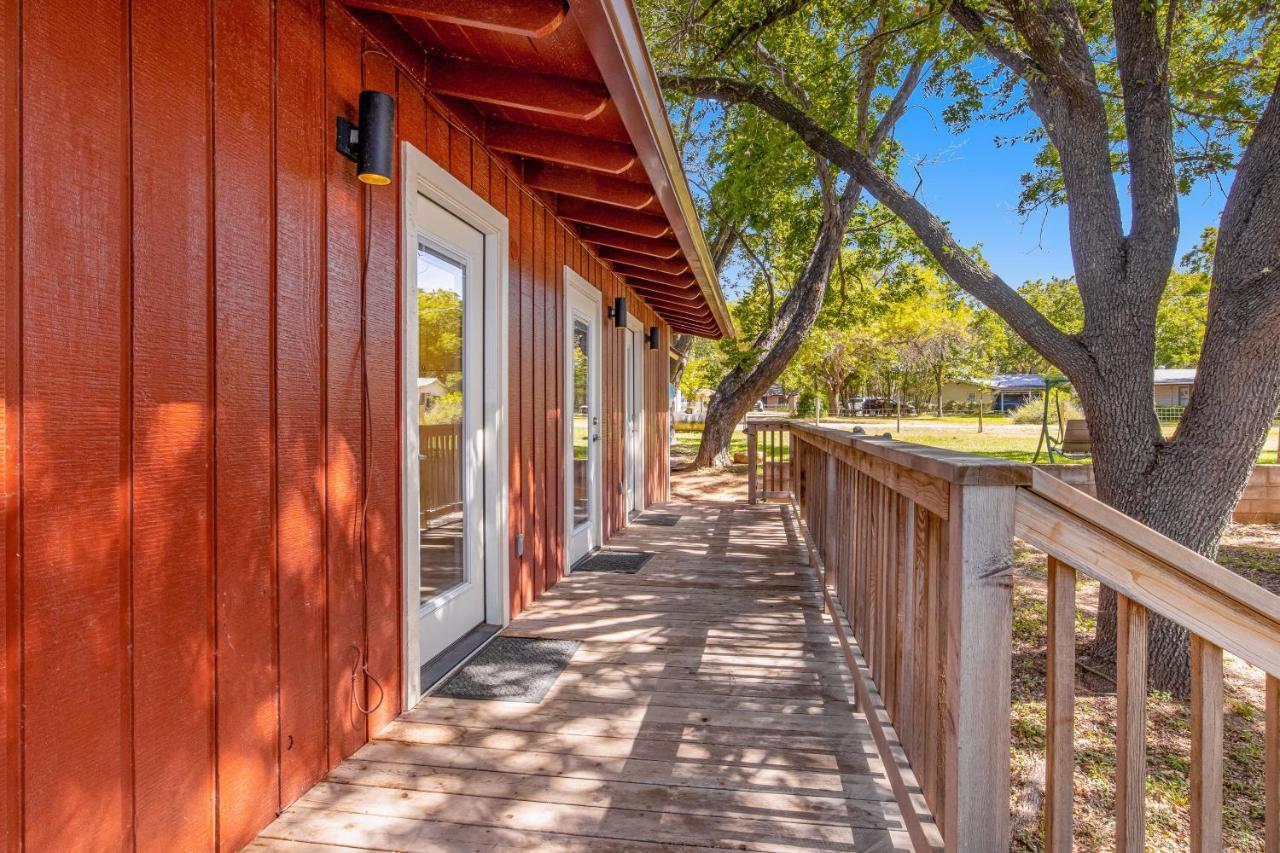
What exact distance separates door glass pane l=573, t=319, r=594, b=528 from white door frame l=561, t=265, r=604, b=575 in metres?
0.08

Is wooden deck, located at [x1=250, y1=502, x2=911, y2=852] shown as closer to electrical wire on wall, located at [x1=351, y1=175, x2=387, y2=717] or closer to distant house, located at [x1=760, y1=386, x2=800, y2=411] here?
electrical wire on wall, located at [x1=351, y1=175, x2=387, y2=717]

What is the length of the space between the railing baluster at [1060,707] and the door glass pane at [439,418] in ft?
7.02

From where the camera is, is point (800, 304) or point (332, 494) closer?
point (332, 494)

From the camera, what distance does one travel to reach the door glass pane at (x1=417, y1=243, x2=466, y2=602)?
2768 millimetres

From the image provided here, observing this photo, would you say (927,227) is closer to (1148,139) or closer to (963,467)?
(1148,139)

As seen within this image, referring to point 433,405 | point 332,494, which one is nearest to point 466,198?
point 433,405

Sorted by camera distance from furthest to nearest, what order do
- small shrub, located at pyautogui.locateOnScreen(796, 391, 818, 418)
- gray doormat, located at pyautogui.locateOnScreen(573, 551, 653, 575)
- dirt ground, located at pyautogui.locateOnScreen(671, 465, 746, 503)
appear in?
small shrub, located at pyautogui.locateOnScreen(796, 391, 818, 418)
dirt ground, located at pyautogui.locateOnScreen(671, 465, 746, 503)
gray doormat, located at pyautogui.locateOnScreen(573, 551, 653, 575)

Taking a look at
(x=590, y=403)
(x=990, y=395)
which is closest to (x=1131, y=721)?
(x=590, y=403)

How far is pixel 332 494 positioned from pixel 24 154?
1.11 metres

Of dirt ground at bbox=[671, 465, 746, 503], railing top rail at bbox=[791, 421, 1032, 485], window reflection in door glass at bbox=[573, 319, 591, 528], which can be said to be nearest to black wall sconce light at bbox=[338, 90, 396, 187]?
railing top rail at bbox=[791, 421, 1032, 485]

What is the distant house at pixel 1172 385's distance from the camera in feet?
97.4

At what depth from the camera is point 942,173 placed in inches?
338

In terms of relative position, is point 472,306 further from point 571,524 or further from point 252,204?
point 571,524

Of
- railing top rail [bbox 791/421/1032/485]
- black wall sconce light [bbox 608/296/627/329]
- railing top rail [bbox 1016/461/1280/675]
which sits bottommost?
railing top rail [bbox 1016/461/1280/675]
